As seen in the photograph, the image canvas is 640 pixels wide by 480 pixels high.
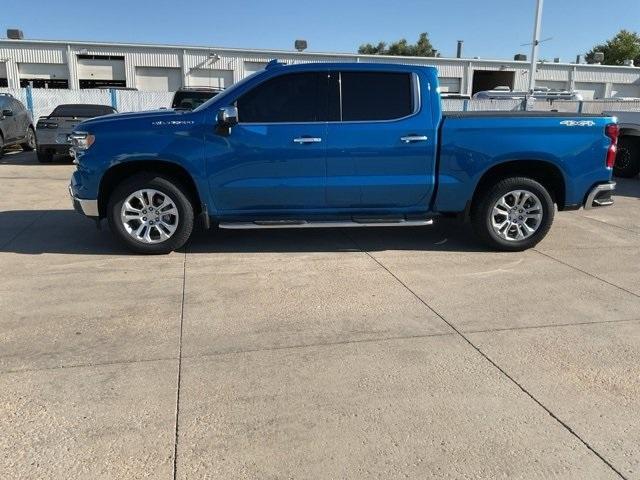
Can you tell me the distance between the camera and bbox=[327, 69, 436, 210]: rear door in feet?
19.1

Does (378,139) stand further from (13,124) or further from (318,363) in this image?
(13,124)

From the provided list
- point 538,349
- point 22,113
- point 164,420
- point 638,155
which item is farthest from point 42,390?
point 22,113

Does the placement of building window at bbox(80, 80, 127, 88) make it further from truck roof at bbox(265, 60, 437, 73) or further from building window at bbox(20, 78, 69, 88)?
truck roof at bbox(265, 60, 437, 73)

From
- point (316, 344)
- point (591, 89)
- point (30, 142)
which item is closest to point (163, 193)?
point (316, 344)

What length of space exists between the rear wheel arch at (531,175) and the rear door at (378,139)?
0.67m

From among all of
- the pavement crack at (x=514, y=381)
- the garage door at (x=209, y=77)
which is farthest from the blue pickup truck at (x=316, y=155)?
the garage door at (x=209, y=77)

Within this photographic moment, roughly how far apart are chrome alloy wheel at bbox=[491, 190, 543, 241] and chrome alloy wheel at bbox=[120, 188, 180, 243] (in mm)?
3527

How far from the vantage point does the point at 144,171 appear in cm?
590

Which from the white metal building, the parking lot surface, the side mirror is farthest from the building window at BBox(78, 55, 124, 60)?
the side mirror

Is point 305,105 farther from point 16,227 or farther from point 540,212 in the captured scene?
point 16,227

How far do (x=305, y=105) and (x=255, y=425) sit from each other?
377cm

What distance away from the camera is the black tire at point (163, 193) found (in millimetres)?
5820

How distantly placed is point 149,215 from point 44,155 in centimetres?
1011

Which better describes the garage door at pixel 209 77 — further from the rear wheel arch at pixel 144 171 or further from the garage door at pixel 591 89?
the rear wheel arch at pixel 144 171
